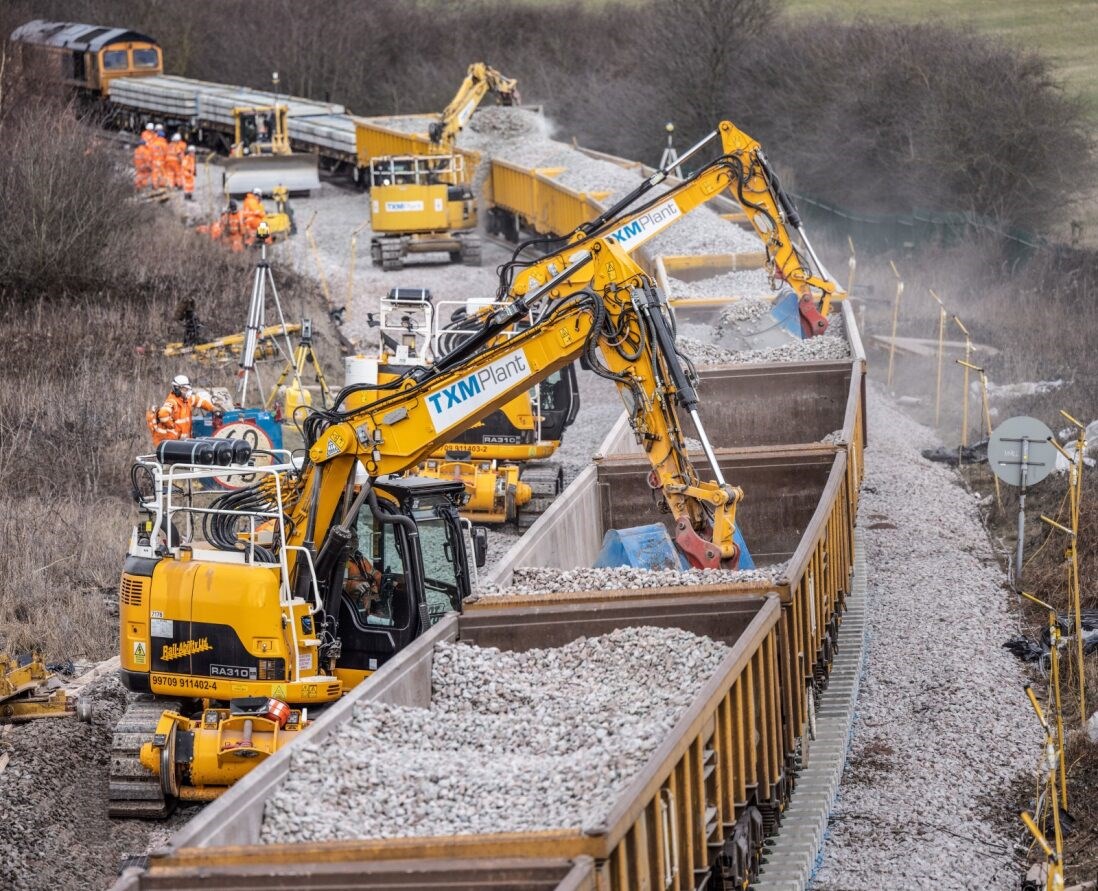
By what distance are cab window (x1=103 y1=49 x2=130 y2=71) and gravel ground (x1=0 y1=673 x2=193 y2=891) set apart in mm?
39073

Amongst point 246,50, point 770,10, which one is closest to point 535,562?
point 770,10

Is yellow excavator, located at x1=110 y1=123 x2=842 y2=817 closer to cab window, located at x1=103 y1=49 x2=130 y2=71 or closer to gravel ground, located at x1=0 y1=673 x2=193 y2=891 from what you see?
gravel ground, located at x1=0 y1=673 x2=193 y2=891

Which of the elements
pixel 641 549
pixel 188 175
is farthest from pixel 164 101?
pixel 641 549

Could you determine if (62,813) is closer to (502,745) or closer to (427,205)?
(502,745)

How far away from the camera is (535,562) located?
11.4 meters

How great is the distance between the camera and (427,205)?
3094 centimetres

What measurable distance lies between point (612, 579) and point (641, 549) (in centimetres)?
165

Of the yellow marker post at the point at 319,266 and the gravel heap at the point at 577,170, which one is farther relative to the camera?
the yellow marker post at the point at 319,266

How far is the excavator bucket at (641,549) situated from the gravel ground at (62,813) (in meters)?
3.64

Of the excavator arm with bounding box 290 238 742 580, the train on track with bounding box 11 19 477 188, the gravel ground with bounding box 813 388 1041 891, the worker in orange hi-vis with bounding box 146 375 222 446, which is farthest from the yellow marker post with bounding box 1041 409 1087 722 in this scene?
the train on track with bounding box 11 19 477 188

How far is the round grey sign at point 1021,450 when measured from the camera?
567 inches

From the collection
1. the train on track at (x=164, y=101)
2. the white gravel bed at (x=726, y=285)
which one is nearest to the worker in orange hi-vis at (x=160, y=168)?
the train on track at (x=164, y=101)

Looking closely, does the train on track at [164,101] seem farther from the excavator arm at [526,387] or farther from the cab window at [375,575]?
the cab window at [375,575]

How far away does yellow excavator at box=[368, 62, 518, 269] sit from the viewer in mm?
30719
